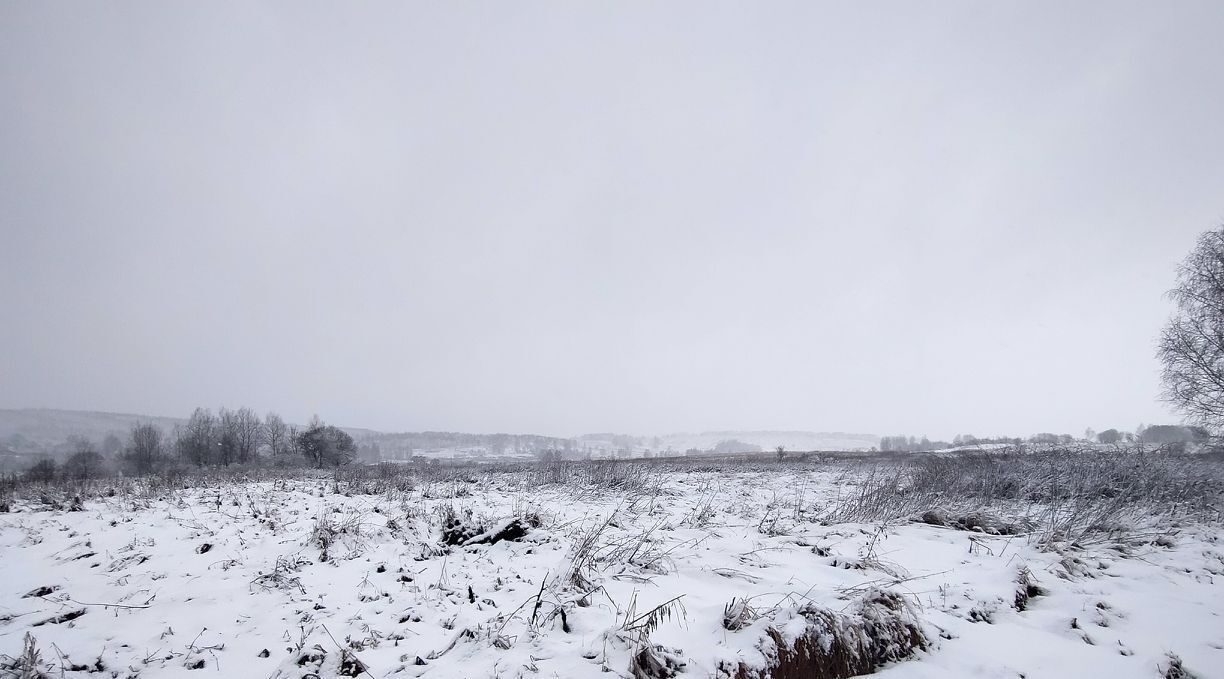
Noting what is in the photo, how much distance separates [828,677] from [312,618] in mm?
4953

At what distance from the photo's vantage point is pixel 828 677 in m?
3.61

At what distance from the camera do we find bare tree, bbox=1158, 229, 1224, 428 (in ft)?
54.9

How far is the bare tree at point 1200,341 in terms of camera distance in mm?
16734

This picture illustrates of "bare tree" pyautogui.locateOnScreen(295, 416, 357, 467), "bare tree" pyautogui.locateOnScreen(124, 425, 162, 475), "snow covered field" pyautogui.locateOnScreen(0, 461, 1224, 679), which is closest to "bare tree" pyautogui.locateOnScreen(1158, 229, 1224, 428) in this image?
"snow covered field" pyautogui.locateOnScreen(0, 461, 1224, 679)

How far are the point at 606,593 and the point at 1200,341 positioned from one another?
86.0 ft

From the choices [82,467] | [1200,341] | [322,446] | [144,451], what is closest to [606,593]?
[1200,341]

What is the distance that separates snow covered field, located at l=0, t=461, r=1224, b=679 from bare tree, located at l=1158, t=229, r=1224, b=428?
13.2 metres

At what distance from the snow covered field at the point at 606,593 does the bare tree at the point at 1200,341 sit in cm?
1316

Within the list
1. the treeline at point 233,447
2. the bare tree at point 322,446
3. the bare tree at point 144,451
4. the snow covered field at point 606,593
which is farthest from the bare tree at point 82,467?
the snow covered field at point 606,593

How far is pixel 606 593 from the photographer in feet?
15.1

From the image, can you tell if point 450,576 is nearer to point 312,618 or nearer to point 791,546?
point 312,618

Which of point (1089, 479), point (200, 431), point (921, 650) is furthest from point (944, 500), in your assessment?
point (200, 431)

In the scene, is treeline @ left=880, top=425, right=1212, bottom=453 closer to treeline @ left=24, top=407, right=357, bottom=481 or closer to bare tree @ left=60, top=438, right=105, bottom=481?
bare tree @ left=60, top=438, right=105, bottom=481

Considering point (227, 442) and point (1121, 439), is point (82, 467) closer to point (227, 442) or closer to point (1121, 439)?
point (227, 442)
